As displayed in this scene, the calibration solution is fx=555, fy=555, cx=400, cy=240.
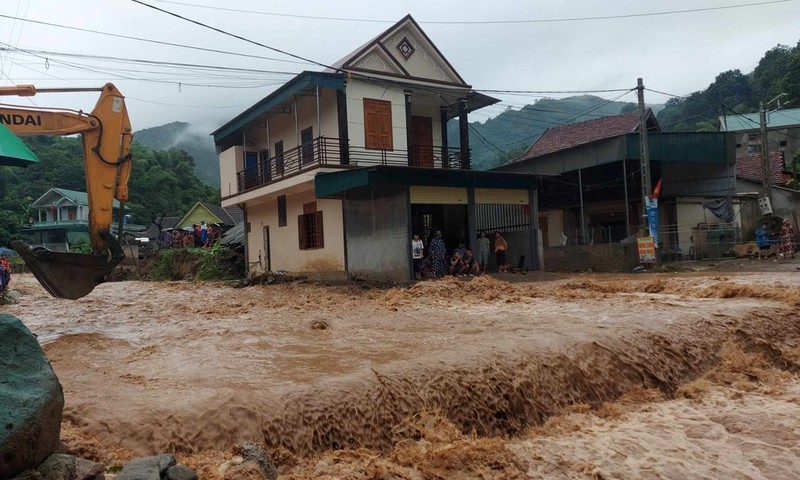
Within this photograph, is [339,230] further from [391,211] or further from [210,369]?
[210,369]

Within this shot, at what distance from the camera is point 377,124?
19266mm

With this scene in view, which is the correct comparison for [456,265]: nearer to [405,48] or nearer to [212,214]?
[405,48]

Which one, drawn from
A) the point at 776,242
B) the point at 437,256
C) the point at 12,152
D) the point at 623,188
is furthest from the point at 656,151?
the point at 12,152

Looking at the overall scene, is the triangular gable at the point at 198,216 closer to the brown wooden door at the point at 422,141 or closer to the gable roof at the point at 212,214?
the gable roof at the point at 212,214

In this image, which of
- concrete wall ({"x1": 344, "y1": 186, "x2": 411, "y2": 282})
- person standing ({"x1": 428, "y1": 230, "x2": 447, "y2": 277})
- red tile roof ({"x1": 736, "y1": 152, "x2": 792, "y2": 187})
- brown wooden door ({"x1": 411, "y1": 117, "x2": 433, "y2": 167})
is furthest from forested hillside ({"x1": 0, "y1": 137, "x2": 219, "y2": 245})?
red tile roof ({"x1": 736, "y1": 152, "x2": 792, "y2": 187})

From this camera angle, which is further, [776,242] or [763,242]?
[763,242]

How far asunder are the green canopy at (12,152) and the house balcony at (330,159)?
9932 mm

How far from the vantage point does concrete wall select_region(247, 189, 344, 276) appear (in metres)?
19.0

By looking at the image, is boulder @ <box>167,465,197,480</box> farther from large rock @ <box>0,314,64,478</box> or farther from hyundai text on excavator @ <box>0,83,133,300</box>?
hyundai text on excavator @ <box>0,83,133,300</box>

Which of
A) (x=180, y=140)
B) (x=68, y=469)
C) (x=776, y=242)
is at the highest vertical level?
(x=180, y=140)

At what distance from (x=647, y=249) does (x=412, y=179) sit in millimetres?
8807

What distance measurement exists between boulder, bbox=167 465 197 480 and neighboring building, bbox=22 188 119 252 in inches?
2027

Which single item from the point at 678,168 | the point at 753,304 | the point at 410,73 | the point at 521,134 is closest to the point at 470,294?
the point at 753,304

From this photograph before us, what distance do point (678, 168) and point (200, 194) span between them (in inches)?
1853
